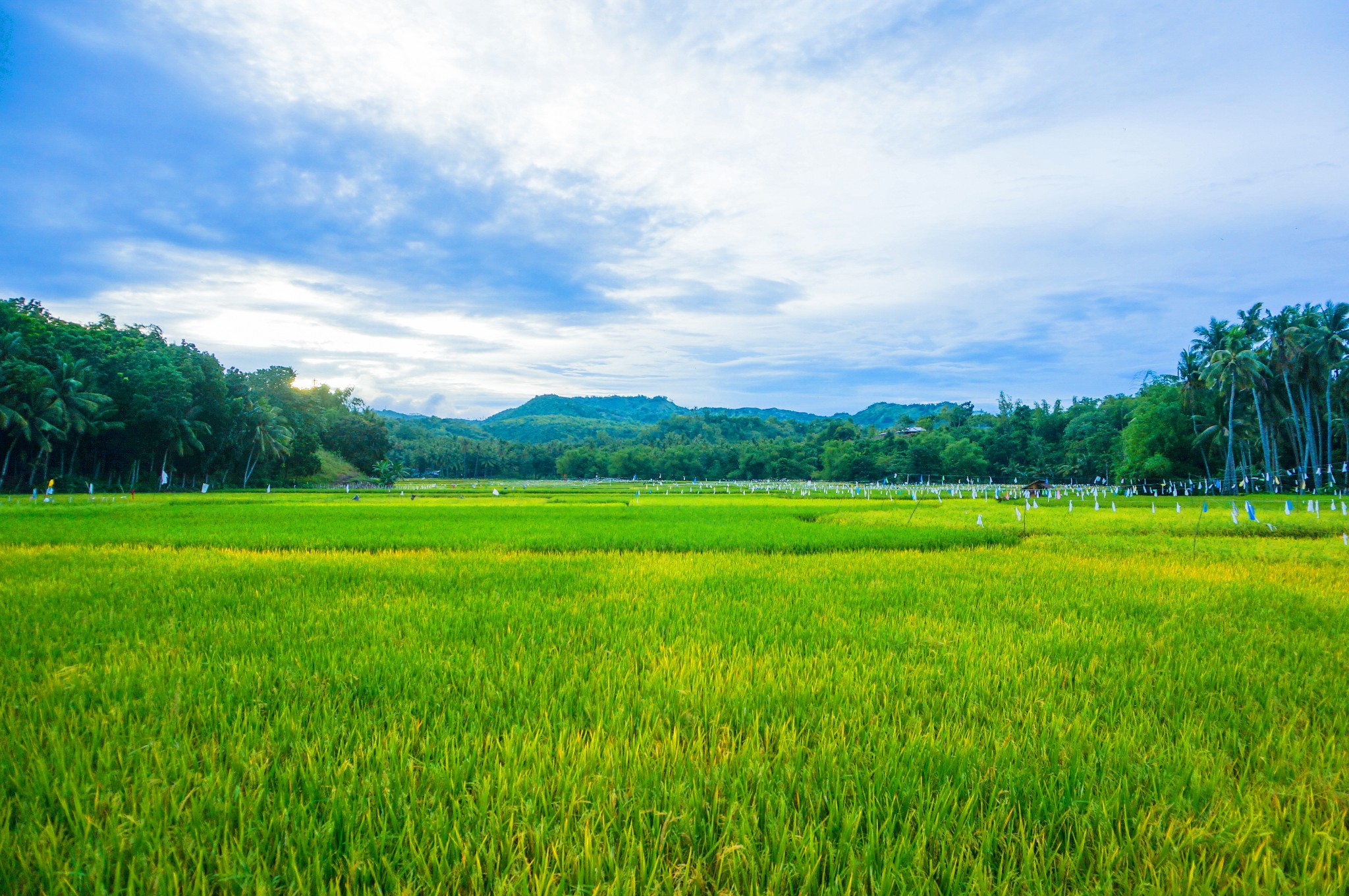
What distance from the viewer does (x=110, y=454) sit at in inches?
1745

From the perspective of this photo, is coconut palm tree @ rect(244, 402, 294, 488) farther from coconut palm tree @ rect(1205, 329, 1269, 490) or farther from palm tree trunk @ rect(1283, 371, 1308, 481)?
palm tree trunk @ rect(1283, 371, 1308, 481)

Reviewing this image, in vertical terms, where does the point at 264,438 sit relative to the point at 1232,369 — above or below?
below

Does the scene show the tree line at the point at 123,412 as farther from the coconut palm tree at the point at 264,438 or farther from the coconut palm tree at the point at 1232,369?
the coconut palm tree at the point at 1232,369

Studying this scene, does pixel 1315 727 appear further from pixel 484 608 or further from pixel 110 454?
pixel 110 454

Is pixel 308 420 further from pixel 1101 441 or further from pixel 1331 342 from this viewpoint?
pixel 1101 441

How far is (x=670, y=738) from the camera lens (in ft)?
9.72

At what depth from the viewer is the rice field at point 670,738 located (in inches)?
81.7

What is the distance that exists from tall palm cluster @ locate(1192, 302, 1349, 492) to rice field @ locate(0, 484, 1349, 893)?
46.8 meters

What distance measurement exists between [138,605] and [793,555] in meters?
9.61

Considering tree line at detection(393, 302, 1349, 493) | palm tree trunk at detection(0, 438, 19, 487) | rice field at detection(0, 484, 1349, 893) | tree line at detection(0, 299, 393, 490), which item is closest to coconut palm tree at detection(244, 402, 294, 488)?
tree line at detection(0, 299, 393, 490)

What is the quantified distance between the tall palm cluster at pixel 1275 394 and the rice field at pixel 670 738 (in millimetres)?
46816

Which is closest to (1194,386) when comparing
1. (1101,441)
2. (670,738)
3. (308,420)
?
(1101,441)

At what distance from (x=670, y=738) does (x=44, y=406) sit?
171 ft

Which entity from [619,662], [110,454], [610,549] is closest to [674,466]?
[110,454]
